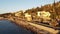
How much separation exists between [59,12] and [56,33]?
1307 inches

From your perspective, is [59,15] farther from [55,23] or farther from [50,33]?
[50,33]

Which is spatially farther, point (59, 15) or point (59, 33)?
point (59, 15)

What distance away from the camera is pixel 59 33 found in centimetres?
2797

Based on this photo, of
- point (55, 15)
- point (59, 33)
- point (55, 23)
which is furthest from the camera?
point (55, 15)

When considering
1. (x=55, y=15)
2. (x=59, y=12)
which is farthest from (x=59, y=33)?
(x=59, y=12)

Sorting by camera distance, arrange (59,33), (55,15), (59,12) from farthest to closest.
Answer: (59,12) < (55,15) < (59,33)

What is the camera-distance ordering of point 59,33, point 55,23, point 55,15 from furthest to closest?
1. point 55,15
2. point 55,23
3. point 59,33

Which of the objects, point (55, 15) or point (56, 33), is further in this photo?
point (55, 15)

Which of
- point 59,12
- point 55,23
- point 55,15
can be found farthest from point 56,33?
point 59,12

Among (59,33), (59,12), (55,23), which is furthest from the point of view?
(59,12)

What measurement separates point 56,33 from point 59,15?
2939 cm

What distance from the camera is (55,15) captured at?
56219mm

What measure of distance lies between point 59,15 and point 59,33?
29815mm

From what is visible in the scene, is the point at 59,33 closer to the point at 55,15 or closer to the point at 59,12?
the point at 55,15
